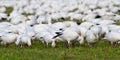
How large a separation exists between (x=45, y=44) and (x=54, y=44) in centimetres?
93

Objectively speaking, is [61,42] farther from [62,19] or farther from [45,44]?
[62,19]

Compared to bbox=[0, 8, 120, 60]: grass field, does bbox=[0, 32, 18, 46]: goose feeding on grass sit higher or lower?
higher

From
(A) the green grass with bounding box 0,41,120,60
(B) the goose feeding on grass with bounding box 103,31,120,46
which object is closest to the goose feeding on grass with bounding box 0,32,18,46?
(A) the green grass with bounding box 0,41,120,60

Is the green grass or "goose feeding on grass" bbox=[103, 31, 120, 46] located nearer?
the green grass

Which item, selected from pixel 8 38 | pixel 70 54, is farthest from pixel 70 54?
pixel 8 38

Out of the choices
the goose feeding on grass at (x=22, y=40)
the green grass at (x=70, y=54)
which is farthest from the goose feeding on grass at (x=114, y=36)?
the goose feeding on grass at (x=22, y=40)

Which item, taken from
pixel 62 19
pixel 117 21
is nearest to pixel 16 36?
pixel 117 21

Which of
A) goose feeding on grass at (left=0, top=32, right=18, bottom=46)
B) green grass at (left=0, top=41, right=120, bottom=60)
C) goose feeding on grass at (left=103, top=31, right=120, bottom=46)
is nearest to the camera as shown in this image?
green grass at (left=0, top=41, right=120, bottom=60)

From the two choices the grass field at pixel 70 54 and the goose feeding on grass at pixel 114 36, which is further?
the goose feeding on grass at pixel 114 36

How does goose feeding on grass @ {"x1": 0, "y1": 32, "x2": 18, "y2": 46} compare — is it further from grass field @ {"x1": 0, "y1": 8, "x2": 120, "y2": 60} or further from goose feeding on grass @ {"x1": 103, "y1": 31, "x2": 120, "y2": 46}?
goose feeding on grass @ {"x1": 103, "y1": 31, "x2": 120, "y2": 46}

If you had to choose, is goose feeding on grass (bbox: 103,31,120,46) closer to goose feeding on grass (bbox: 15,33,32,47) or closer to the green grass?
the green grass

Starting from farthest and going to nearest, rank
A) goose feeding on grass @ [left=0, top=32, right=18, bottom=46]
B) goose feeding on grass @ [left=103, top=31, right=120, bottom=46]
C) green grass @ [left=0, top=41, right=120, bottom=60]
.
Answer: goose feeding on grass @ [left=0, top=32, right=18, bottom=46], goose feeding on grass @ [left=103, top=31, right=120, bottom=46], green grass @ [left=0, top=41, right=120, bottom=60]

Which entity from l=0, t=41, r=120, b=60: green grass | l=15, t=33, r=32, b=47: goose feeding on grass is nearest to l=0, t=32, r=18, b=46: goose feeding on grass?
l=15, t=33, r=32, b=47: goose feeding on grass

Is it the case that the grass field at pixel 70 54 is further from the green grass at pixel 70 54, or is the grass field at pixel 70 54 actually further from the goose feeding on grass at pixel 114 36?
the goose feeding on grass at pixel 114 36
